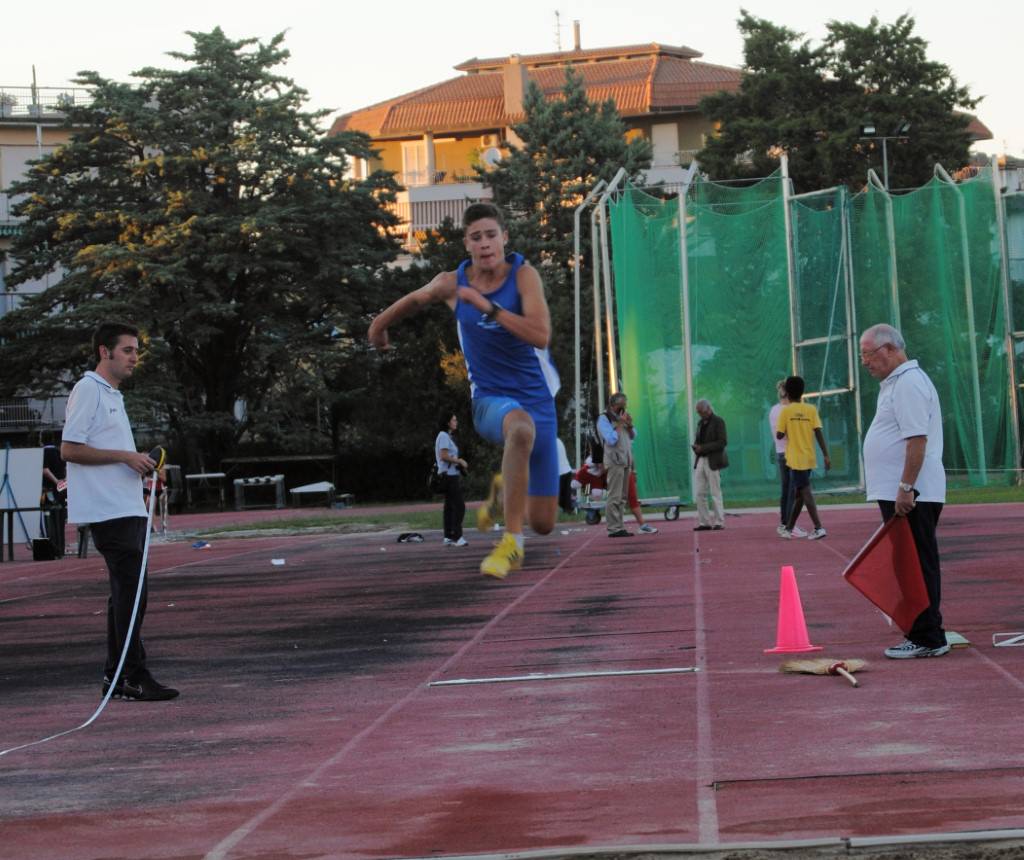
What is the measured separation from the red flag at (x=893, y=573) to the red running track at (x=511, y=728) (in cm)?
39

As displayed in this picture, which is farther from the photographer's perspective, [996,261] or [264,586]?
[996,261]

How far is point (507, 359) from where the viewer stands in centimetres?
865

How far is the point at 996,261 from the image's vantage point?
3027 centimetres

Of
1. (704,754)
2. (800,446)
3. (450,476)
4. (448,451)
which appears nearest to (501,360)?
(704,754)

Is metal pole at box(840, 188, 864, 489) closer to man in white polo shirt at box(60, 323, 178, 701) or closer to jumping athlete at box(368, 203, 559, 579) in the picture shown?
man in white polo shirt at box(60, 323, 178, 701)

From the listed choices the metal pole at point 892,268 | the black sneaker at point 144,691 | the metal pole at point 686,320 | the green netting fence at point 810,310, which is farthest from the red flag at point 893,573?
the metal pole at point 892,268

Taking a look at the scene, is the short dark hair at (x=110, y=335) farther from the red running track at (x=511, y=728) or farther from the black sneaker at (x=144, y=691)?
the red running track at (x=511, y=728)

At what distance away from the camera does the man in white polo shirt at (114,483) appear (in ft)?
32.0

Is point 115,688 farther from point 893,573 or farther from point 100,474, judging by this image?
point 893,573

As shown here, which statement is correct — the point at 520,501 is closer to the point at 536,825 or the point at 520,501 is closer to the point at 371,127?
the point at 536,825

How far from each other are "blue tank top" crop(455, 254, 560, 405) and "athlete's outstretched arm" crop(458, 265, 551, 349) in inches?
4.4

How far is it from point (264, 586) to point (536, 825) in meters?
12.8

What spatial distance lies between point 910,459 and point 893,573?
0.71 m

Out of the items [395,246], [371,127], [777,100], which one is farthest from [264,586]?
[371,127]
